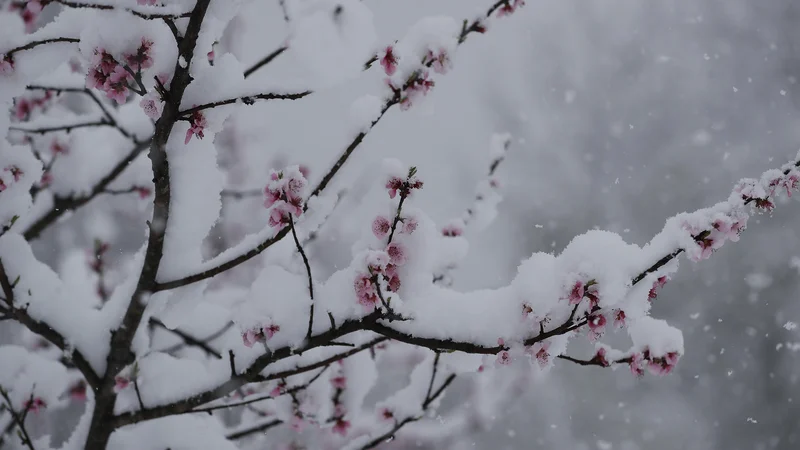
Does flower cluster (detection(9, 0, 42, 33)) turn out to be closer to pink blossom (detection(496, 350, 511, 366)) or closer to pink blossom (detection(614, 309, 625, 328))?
pink blossom (detection(496, 350, 511, 366))

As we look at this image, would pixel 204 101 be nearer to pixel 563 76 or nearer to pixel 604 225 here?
pixel 604 225

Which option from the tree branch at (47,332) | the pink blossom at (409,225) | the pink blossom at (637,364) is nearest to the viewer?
the pink blossom at (409,225)

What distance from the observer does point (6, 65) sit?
5.37 feet

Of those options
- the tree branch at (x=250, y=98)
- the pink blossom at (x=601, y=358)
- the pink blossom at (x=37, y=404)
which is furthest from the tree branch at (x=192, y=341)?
the pink blossom at (x=601, y=358)

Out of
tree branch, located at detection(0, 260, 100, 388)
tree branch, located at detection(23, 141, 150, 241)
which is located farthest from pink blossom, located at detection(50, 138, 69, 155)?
tree branch, located at detection(0, 260, 100, 388)

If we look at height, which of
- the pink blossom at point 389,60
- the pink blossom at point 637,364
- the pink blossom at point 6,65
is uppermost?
the pink blossom at point 6,65

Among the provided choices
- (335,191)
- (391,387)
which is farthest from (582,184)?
(335,191)

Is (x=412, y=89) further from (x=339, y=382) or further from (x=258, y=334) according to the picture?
(x=339, y=382)

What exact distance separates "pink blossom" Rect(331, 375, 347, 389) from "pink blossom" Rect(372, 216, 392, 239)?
1496mm

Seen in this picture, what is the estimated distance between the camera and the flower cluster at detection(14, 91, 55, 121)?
366 centimetres

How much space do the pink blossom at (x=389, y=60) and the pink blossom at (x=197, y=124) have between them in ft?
2.06

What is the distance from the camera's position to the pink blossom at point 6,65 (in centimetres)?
163

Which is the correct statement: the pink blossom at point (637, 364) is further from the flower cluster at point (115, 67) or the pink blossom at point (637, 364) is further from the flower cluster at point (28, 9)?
the flower cluster at point (28, 9)

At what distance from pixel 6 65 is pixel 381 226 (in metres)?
1.28
